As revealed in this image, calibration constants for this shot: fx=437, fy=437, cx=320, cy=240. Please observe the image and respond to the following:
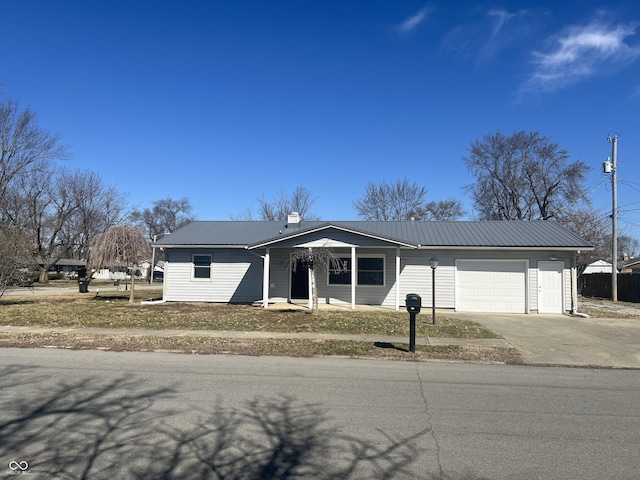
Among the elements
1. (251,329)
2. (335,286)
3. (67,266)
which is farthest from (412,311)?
(67,266)

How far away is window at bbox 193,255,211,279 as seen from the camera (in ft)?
68.6

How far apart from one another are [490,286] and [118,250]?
57.0 ft

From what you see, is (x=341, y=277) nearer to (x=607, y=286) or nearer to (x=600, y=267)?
(x=607, y=286)

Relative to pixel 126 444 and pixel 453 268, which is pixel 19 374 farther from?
pixel 453 268

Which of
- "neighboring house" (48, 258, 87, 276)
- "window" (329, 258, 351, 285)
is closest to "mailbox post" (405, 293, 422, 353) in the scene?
"window" (329, 258, 351, 285)

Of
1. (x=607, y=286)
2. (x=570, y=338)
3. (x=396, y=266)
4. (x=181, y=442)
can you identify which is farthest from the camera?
(x=607, y=286)

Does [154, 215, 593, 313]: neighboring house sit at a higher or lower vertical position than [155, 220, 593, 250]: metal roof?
lower

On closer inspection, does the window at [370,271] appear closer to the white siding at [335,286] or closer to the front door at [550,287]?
the white siding at [335,286]

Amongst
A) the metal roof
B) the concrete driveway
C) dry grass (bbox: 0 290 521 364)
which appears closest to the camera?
the concrete driveway

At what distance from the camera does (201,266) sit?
2095 cm

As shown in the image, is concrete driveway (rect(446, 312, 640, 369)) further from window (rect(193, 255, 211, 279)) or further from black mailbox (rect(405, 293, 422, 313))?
window (rect(193, 255, 211, 279))

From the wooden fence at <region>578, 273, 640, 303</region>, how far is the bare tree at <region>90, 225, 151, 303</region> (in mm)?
28612

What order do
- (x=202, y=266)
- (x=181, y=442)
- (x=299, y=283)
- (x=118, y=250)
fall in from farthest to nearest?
(x=118, y=250)
(x=202, y=266)
(x=299, y=283)
(x=181, y=442)

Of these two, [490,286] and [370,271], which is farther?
[370,271]
